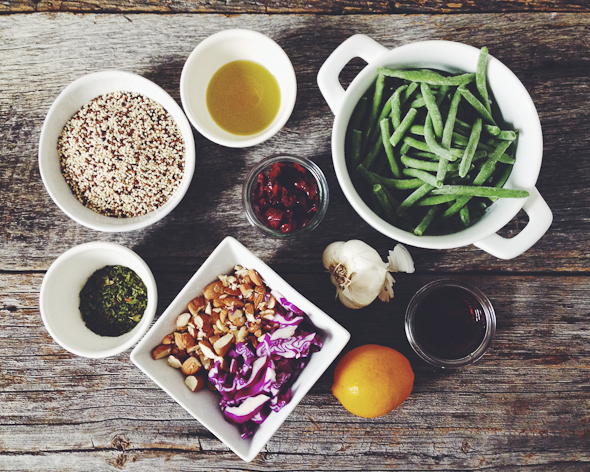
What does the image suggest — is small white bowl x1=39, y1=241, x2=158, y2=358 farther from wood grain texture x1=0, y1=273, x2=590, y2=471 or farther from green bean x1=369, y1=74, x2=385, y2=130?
green bean x1=369, y1=74, x2=385, y2=130

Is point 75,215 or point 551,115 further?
point 551,115

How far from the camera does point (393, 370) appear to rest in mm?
1139

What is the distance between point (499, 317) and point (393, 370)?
0.41m

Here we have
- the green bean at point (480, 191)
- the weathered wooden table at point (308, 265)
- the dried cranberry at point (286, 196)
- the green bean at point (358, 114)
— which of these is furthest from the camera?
the weathered wooden table at point (308, 265)

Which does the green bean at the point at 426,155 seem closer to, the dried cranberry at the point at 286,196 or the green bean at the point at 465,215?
the green bean at the point at 465,215

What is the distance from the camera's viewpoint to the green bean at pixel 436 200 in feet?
3.38

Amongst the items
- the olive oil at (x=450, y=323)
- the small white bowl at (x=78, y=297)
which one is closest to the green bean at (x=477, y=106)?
the olive oil at (x=450, y=323)

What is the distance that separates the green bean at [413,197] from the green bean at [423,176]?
0.06ft

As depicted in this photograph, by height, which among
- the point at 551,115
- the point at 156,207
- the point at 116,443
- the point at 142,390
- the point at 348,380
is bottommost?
the point at 116,443

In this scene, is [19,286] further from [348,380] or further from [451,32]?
[451,32]

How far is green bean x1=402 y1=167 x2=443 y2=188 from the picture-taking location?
0.98 m

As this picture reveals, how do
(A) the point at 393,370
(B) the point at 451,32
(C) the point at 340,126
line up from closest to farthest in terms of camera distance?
(C) the point at 340,126, (A) the point at 393,370, (B) the point at 451,32

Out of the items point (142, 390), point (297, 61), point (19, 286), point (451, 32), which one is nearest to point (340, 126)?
point (297, 61)

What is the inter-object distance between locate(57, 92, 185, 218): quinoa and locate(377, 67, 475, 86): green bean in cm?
59
